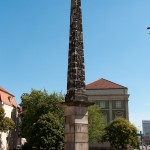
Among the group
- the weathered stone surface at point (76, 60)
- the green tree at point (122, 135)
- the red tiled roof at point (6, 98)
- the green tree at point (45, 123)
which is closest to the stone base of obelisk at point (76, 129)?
the weathered stone surface at point (76, 60)

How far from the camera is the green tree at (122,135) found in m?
44.2

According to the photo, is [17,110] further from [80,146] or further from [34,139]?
[80,146]

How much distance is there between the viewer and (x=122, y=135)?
4431 cm

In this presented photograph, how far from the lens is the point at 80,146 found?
11258mm

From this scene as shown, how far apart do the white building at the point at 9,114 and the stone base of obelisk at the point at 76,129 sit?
38.0 m

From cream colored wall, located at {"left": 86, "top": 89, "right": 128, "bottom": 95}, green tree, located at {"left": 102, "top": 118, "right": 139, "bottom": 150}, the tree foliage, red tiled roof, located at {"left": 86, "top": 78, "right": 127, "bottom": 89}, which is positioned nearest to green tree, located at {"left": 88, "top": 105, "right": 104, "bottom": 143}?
the tree foliage

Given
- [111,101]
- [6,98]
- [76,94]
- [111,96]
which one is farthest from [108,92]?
[76,94]

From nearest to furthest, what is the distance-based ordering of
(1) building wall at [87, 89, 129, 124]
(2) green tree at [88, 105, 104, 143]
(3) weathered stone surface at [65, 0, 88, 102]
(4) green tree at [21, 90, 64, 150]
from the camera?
(3) weathered stone surface at [65, 0, 88, 102]
(4) green tree at [21, 90, 64, 150]
(2) green tree at [88, 105, 104, 143]
(1) building wall at [87, 89, 129, 124]

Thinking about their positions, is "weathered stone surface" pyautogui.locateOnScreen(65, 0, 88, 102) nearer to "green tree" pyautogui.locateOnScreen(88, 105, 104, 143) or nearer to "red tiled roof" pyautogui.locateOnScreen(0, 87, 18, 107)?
"green tree" pyautogui.locateOnScreen(88, 105, 104, 143)

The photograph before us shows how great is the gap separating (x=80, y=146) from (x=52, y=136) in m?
24.3

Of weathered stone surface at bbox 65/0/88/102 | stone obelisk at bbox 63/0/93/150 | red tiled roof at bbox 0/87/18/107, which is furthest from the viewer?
red tiled roof at bbox 0/87/18/107

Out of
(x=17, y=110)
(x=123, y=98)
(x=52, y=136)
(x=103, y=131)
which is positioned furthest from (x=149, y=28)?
(x=17, y=110)

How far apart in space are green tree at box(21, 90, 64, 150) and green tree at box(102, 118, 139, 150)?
34.8 feet

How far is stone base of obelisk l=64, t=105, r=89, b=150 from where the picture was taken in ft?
36.8
